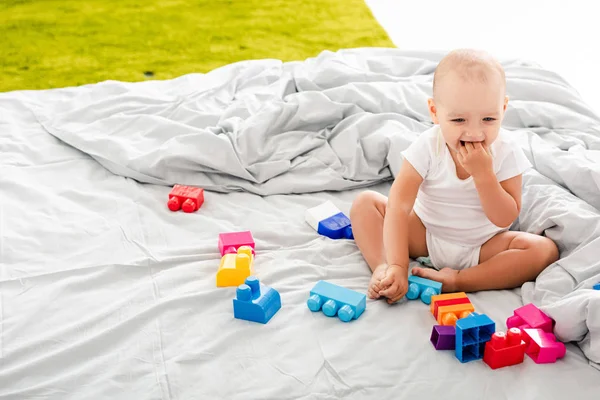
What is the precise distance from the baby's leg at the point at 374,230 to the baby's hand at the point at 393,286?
63 mm

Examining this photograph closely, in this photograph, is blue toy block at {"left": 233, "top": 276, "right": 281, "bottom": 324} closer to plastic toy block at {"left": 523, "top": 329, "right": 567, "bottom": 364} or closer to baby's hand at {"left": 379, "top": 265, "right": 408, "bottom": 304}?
baby's hand at {"left": 379, "top": 265, "right": 408, "bottom": 304}

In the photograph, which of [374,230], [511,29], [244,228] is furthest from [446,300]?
[511,29]

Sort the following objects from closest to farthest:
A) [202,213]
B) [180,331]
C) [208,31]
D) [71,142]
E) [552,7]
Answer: [180,331], [202,213], [71,142], [208,31], [552,7]

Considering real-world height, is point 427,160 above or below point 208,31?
above

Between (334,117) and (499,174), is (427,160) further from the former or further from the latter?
(334,117)

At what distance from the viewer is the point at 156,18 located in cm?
282

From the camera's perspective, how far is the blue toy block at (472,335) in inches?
44.4

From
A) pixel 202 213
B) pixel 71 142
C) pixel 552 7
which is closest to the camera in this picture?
pixel 202 213

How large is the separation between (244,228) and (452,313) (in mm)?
486

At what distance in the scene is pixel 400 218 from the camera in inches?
52.6

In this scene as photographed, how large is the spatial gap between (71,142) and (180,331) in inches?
29.1

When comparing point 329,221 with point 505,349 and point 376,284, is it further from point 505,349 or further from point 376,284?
point 505,349

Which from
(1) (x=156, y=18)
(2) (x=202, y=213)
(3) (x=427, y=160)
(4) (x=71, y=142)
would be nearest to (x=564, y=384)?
(3) (x=427, y=160)

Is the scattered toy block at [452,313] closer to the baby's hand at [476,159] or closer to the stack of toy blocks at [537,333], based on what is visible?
the stack of toy blocks at [537,333]
